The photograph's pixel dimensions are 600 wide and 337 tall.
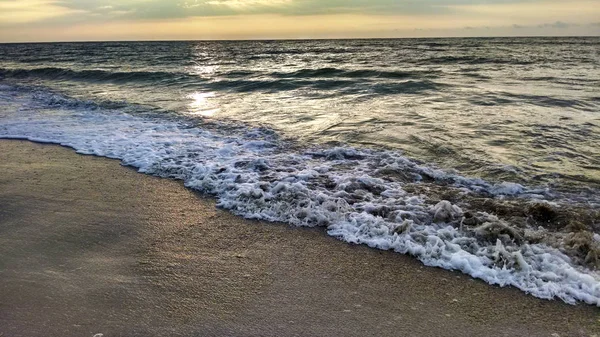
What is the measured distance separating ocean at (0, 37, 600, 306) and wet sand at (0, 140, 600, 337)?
0.32 m

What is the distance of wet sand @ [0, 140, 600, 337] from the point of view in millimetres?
2658

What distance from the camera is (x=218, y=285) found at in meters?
3.12

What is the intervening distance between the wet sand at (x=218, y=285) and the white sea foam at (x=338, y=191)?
0.21 m

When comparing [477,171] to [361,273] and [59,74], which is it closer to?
[361,273]

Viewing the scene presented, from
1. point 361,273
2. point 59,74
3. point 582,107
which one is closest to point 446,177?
point 361,273

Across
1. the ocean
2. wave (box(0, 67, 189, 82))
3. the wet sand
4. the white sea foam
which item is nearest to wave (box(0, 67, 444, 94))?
wave (box(0, 67, 189, 82))

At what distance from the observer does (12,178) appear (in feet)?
18.1

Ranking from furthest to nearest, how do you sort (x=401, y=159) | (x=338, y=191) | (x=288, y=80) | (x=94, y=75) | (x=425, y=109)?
(x=94, y=75), (x=288, y=80), (x=425, y=109), (x=401, y=159), (x=338, y=191)

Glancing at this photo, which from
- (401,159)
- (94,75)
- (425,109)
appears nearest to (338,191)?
(401,159)

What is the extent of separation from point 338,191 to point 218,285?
2.20m

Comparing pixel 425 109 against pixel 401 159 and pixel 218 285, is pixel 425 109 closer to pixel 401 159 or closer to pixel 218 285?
pixel 401 159

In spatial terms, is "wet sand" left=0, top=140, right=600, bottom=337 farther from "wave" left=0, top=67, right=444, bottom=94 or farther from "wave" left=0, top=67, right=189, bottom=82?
"wave" left=0, top=67, right=189, bottom=82

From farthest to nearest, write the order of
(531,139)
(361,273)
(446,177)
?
1. (531,139)
2. (446,177)
3. (361,273)

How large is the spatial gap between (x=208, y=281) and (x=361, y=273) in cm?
122
